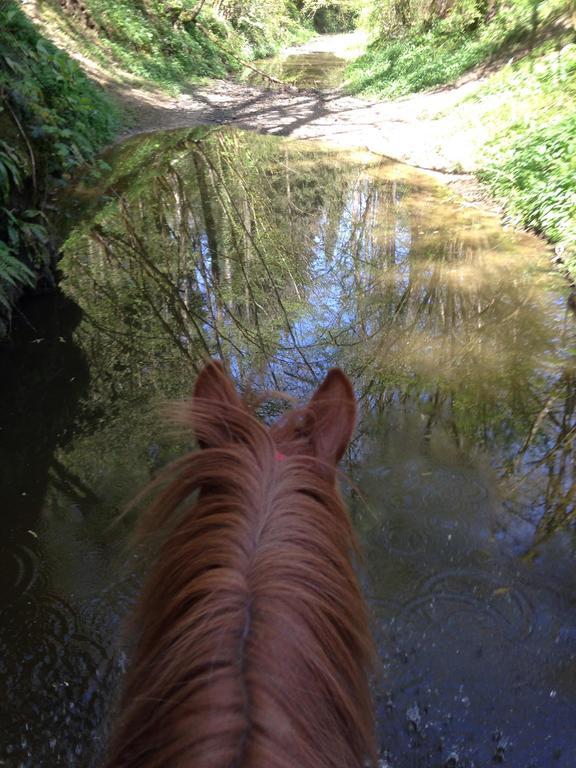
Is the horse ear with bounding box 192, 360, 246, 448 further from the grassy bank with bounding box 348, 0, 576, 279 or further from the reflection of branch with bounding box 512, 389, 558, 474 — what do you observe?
the grassy bank with bounding box 348, 0, 576, 279

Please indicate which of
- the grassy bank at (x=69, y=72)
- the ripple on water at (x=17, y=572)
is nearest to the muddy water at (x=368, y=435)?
the ripple on water at (x=17, y=572)

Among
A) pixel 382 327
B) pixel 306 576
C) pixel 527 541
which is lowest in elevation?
pixel 527 541

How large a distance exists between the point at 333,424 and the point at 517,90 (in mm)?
11443

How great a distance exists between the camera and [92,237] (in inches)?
275

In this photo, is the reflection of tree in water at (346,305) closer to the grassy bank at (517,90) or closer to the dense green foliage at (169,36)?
the grassy bank at (517,90)

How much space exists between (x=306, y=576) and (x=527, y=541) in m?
2.59

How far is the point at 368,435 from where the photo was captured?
4.05 metres

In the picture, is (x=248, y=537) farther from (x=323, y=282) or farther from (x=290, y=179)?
(x=290, y=179)

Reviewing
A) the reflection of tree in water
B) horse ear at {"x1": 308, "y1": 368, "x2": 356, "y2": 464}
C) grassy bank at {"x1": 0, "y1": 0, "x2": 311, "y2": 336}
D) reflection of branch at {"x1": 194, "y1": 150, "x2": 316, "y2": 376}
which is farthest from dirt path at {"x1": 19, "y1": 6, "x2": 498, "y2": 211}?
horse ear at {"x1": 308, "y1": 368, "x2": 356, "y2": 464}

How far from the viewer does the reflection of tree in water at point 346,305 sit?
14.1 feet

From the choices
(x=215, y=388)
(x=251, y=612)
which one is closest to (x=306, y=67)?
(x=215, y=388)

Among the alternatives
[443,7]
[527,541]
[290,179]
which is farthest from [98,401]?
[443,7]

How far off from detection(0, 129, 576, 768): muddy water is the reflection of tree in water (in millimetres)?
25

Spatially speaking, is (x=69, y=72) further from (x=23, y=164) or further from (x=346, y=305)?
(x=346, y=305)
